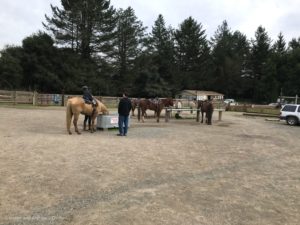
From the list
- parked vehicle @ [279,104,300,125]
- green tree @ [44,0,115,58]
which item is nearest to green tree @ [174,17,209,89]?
green tree @ [44,0,115,58]

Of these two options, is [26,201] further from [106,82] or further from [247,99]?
[247,99]

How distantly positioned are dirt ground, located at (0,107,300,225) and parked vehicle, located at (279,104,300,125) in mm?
14334

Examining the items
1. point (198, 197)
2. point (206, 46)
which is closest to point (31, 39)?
point (206, 46)

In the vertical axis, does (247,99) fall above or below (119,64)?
below

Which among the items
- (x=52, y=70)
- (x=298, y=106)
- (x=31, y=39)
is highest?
(x=31, y=39)

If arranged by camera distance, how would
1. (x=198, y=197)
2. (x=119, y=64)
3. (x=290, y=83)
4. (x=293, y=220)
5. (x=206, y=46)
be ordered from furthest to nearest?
(x=206, y=46) → (x=290, y=83) → (x=119, y=64) → (x=198, y=197) → (x=293, y=220)

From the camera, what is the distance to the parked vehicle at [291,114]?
25.3 metres

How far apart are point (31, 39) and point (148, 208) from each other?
1889 inches

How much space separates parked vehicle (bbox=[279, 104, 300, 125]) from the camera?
82.9 feet

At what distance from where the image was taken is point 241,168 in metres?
9.21

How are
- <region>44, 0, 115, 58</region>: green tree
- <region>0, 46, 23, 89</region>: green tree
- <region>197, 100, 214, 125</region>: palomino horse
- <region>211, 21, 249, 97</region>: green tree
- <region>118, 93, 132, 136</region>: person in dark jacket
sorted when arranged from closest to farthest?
1. <region>118, 93, 132, 136</region>: person in dark jacket
2. <region>197, 100, 214, 125</region>: palomino horse
3. <region>0, 46, 23, 89</region>: green tree
4. <region>44, 0, 115, 58</region>: green tree
5. <region>211, 21, 249, 97</region>: green tree

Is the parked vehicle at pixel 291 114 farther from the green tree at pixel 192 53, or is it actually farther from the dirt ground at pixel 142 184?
the green tree at pixel 192 53

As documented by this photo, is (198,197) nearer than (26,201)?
No

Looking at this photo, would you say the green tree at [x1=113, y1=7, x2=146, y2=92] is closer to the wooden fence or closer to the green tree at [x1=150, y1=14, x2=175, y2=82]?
the green tree at [x1=150, y1=14, x2=175, y2=82]
